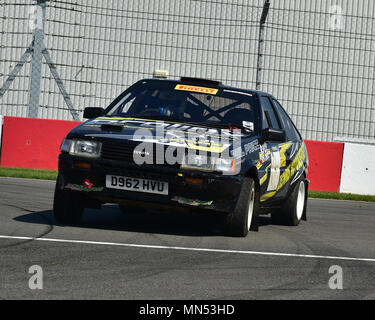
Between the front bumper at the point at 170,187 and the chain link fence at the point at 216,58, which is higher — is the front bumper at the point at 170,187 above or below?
below

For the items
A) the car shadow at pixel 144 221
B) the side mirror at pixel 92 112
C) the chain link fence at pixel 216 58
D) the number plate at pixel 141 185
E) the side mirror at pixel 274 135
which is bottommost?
Result: the car shadow at pixel 144 221

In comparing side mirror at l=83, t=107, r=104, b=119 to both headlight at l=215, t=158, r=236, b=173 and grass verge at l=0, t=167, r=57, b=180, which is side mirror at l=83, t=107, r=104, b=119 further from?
grass verge at l=0, t=167, r=57, b=180

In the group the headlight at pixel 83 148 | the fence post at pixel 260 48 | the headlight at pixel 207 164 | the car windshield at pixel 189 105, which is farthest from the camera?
the fence post at pixel 260 48

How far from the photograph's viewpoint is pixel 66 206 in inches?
306

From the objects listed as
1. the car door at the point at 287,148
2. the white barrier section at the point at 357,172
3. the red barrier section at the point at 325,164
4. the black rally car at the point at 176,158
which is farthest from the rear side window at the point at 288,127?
the white barrier section at the point at 357,172

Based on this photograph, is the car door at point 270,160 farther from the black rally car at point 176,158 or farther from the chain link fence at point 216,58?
the chain link fence at point 216,58

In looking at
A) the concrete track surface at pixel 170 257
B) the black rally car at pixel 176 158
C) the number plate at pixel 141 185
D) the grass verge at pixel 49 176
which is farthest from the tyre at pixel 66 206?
the grass verge at pixel 49 176

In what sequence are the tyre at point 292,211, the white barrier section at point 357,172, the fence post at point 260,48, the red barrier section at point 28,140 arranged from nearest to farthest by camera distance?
the tyre at point 292,211
the fence post at point 260,48
the red barrier section at point 28,140
the white barrier section at point 357,172

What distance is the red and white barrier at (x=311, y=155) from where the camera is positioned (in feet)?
52.2

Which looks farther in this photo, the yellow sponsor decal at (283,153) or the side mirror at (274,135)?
the yellow sponsor decal at (283,153)

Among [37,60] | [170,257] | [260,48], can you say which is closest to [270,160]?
[170,257]

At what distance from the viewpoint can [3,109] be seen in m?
19.1

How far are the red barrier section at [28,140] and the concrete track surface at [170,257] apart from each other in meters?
6.15
